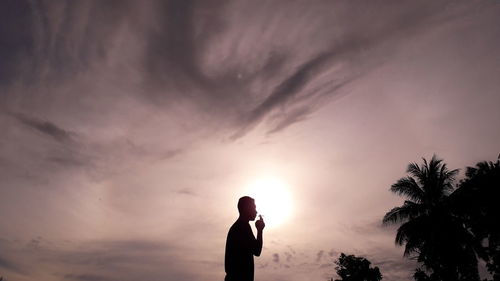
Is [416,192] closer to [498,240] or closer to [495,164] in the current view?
[495,164]

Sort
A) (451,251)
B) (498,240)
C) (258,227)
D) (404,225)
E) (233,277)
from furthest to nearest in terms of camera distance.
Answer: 1. (404,225)
2. (451,251)
3. (498,240)
4. (258,227)
5. (233,277)

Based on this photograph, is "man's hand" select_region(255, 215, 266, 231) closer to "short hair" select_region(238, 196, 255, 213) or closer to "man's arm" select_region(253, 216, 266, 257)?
"man's arm" select_region(253, 216, 266, 257)

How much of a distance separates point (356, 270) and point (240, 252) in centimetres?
4176

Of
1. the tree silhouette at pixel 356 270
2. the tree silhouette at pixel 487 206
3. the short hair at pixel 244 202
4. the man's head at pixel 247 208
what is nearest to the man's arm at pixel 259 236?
the man's head at pixel 247 208

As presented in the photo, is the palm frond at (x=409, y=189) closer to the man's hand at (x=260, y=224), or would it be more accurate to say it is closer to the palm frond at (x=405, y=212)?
the palm frond at (x=405, y=212)

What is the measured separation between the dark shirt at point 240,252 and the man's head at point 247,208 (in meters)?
0.13

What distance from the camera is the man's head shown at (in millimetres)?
5188

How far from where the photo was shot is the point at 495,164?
73.0ft

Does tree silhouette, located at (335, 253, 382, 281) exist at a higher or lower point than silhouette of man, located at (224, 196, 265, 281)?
higher

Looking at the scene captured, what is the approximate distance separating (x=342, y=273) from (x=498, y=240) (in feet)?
87.9

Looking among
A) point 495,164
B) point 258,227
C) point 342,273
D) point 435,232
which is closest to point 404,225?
point 435,232

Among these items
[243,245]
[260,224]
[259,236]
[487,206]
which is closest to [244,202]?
[260,224]

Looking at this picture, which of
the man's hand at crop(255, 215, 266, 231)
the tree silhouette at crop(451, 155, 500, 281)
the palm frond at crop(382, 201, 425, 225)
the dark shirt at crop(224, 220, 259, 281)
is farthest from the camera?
the palm frond at crop(382, 201, 425, 225)

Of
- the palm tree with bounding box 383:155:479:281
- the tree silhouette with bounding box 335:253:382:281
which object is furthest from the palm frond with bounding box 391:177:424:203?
the tree silhouette with bounding box 335:253:382:281
